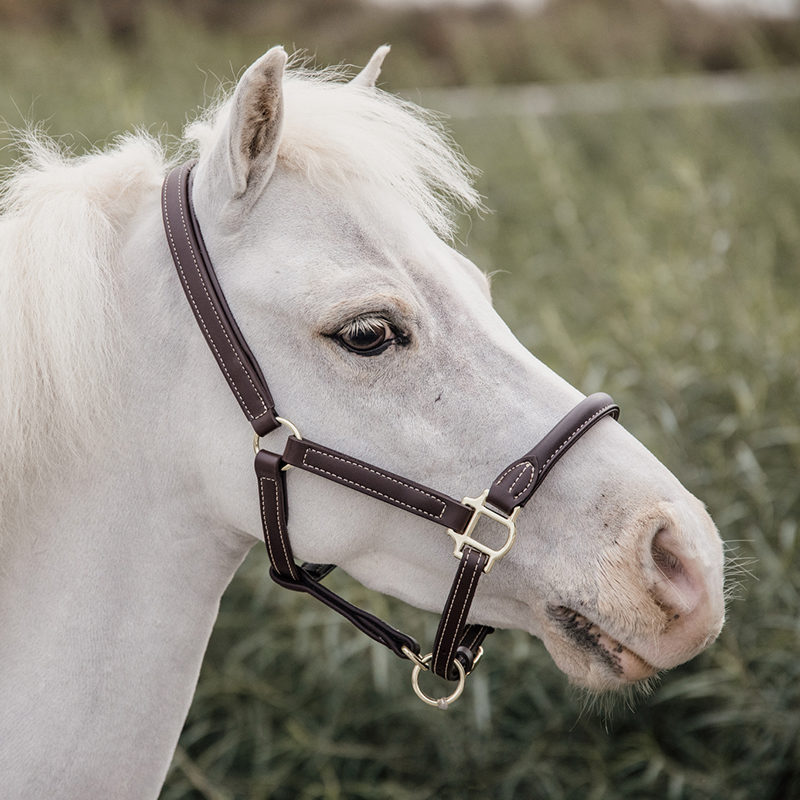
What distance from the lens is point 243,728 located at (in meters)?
3.10

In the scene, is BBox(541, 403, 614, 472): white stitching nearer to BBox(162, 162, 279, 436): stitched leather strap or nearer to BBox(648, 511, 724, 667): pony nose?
BBox(648, 511, 724, 667): pony nose

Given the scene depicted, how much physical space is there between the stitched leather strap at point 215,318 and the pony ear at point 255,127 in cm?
13

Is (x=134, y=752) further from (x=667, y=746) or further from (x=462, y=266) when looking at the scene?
(x=667, y=746)

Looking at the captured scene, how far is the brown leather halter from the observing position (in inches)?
55.1

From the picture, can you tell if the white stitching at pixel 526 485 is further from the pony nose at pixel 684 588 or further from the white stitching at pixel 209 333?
the white stitching at pixel 209 333

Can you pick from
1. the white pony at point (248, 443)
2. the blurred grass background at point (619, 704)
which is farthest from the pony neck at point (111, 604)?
the blurred grass background at point (619, 704)

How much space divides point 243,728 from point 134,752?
171 cm

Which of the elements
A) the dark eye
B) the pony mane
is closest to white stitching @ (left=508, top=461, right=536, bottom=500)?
the dark eye

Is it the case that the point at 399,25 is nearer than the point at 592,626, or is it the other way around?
the point at 592,626

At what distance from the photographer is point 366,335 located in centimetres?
144

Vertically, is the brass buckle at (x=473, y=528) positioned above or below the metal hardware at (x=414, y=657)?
above

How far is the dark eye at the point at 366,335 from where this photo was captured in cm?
144

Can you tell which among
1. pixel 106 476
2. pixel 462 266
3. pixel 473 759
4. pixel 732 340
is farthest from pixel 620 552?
pixel 732 340

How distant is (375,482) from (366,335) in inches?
10.6
